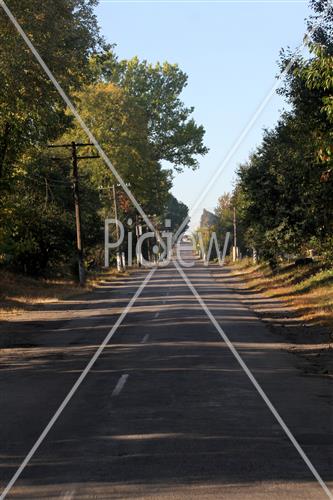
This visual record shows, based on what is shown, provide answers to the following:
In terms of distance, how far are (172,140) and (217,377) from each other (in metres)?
76.1

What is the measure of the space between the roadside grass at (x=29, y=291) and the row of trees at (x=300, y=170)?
461 inches

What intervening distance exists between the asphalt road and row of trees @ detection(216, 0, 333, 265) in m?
5.19

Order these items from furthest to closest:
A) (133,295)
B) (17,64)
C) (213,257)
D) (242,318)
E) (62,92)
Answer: (213,257) < (133,295) < (242,318) < (62,92) < (17,64)

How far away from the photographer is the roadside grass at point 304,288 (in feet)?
95.6

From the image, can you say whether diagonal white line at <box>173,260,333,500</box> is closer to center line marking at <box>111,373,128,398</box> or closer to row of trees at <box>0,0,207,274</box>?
center line marking at <box>111,373,128,398</box>

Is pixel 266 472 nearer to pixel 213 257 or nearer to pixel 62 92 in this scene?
pixel 62 92

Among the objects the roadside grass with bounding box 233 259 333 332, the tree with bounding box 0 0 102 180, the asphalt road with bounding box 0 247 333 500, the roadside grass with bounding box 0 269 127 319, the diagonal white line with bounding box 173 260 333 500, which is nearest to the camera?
the asphalt road with bounding box 0 247 333 500

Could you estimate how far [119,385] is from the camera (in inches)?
558

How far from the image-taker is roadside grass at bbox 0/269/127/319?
1407 inches

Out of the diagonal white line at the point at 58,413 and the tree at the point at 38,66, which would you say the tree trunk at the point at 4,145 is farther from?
the diagonal white line at the point at 58,413

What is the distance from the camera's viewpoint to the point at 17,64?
23.5 meters

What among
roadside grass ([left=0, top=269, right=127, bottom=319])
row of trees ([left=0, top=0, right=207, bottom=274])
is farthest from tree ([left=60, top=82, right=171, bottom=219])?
roadside grass ([left=0, top=269, right=127, bottom=319])

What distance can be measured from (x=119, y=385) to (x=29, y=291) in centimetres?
3171

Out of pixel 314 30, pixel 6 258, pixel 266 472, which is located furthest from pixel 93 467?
pixel 6 258
